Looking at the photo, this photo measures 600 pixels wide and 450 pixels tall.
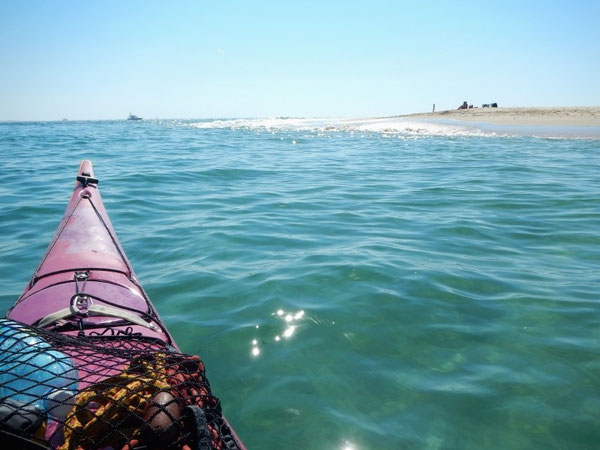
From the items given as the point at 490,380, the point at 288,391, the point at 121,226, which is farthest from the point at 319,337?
the point at 121,226

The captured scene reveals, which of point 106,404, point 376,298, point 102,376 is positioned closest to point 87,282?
point 102,376

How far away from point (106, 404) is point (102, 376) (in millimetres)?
155

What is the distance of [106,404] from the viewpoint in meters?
1.59

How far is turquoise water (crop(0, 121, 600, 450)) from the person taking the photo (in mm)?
2697

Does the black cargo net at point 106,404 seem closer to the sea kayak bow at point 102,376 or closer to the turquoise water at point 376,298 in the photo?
the sea kayak bow at point 102,376

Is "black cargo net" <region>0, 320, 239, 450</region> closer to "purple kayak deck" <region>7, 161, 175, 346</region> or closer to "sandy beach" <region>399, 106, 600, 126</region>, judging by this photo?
"purple kayak deck" <region>7, 161, 175, 346</region>

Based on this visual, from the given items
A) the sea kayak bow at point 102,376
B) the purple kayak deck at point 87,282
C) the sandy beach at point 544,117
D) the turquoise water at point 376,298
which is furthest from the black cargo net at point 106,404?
the sandy beach at point 544,117

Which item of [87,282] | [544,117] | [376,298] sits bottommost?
[376,298]

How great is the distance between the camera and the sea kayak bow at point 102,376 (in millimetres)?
1490

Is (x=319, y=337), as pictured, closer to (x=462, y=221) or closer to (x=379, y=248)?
(x=379, y=248)

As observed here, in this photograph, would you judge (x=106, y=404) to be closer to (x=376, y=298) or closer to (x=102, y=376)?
(x=102, y=376)

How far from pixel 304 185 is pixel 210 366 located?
21.5ft

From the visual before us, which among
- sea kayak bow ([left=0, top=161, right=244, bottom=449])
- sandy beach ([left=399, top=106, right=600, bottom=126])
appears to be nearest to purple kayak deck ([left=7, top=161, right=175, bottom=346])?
sea kayak bow ([left=0, top=161, right=244, bottom=449])

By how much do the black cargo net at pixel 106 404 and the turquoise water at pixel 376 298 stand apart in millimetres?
1032
